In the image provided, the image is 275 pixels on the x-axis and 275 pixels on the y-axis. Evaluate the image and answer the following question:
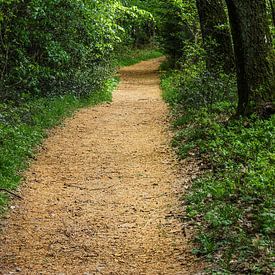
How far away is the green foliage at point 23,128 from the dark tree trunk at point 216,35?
4.45m

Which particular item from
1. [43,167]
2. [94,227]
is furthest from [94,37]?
[94,227]

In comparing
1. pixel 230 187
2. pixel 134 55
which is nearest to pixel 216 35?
pixel 230 187

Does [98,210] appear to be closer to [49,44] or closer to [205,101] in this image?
[205,101]

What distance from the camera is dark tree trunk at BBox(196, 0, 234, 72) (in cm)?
1260

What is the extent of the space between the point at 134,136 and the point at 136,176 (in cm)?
343

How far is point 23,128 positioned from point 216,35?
230 inches

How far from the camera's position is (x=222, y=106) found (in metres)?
11.0

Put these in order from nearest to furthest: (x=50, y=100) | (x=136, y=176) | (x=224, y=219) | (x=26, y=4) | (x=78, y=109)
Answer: (x=224, y=219) < (x=136, y=176) < (x=26, y=4) < (x=50, y=100) < (x=78, y=109)

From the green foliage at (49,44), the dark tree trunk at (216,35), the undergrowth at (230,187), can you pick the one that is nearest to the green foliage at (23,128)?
the green foliage at (49,44)

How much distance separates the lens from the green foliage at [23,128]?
802 centimetres

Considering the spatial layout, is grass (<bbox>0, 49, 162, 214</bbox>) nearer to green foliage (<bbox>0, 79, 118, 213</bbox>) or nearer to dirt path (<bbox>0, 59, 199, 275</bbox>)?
green foliage (<bbox>0, 79, 118, 213</bbox>)

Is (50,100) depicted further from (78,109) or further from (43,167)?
(43,167)

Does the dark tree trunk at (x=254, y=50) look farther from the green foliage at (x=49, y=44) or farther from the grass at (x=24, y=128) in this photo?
the green foliage at (x=49, y=44)

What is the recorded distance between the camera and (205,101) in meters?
11.6
